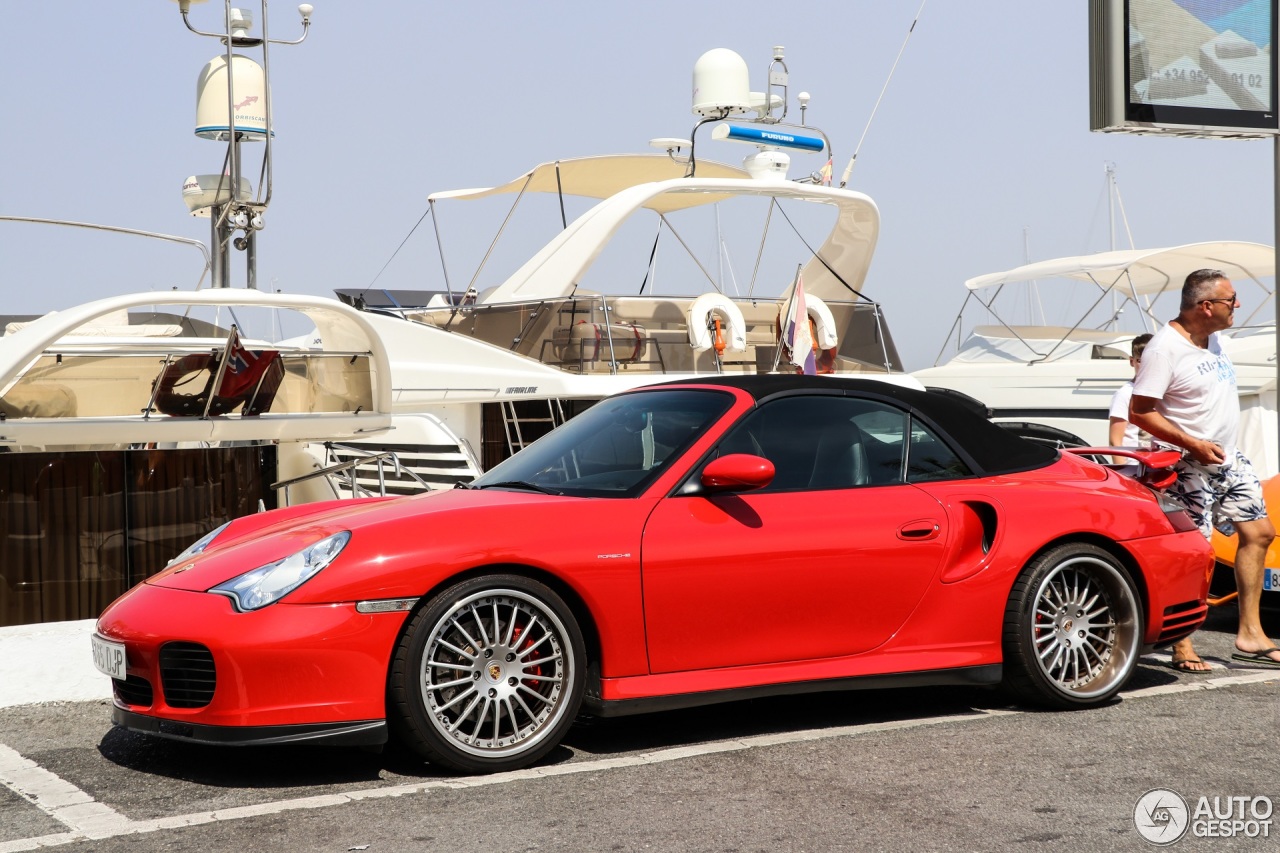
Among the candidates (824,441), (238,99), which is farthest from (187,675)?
(238,99)

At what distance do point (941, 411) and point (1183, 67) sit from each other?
5.52 m

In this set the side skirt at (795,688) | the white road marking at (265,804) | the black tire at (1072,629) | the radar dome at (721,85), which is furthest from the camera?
the radar dome at (721,85)

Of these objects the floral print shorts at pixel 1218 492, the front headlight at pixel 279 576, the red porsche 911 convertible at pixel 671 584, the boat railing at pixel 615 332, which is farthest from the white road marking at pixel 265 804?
the boat railing at pixel 615 332

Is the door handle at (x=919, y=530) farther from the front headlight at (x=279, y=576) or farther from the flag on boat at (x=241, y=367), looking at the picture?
the flag on boat at (x=241, y=367)

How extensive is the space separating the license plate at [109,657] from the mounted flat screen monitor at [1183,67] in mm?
7687

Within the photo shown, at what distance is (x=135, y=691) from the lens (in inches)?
184

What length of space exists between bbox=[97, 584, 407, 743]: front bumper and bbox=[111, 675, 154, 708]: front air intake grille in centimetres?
12

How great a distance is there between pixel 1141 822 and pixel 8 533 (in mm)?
8447

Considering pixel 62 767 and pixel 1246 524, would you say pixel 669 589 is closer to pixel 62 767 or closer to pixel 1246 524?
pixel 62 767

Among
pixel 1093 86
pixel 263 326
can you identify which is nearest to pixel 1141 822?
pixel 1093 86

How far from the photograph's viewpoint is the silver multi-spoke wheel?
4559 mm

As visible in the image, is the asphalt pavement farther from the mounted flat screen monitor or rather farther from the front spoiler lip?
the mounted flat screen monitor

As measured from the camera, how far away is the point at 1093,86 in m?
9.85

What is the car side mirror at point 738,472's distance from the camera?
4.95 m
